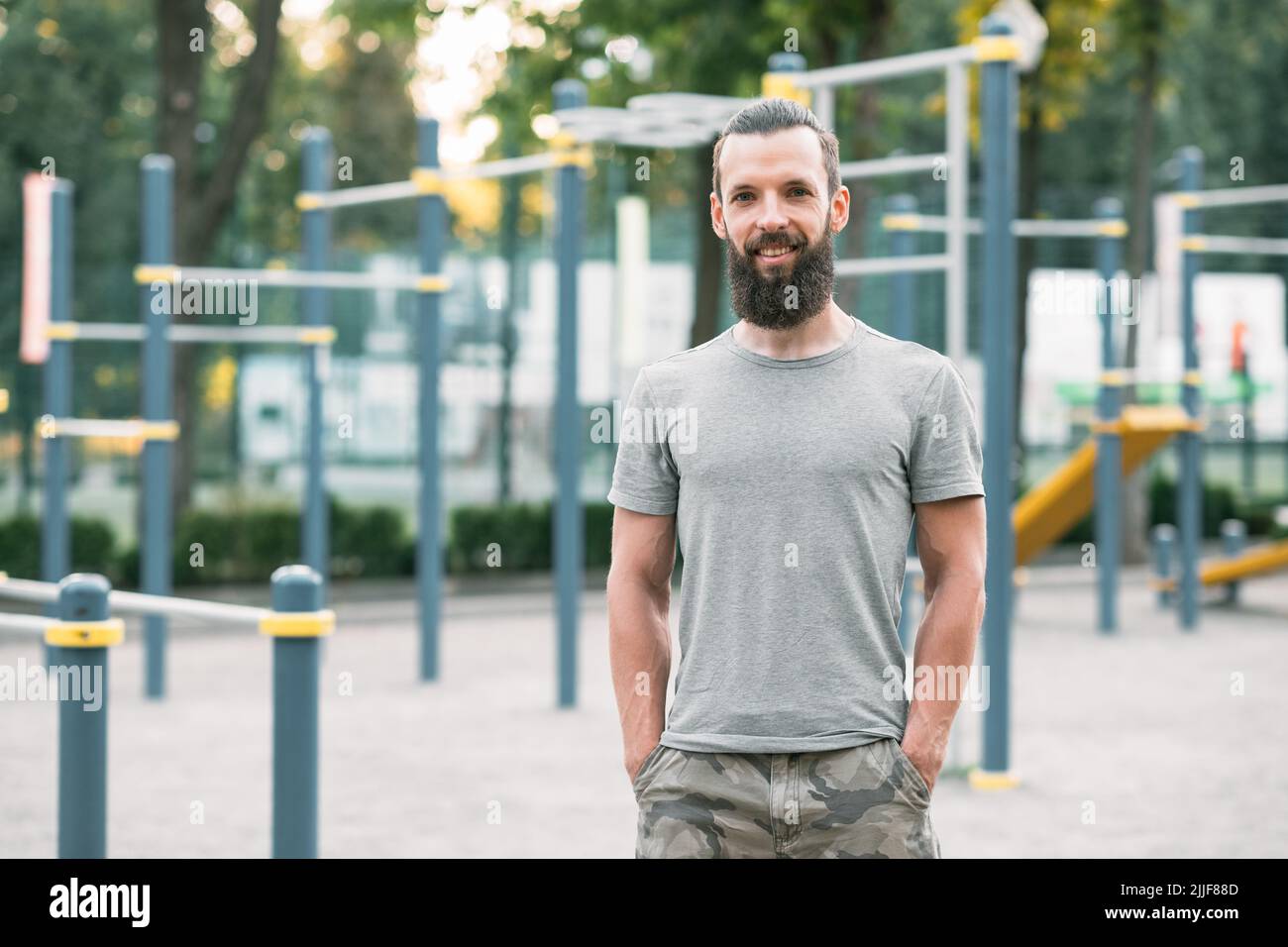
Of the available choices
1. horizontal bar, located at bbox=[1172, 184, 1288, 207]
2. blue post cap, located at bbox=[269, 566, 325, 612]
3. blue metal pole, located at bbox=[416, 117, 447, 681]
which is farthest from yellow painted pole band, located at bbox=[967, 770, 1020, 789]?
horizontal bar, located at bbox=[1172, 184, 1288, 207]

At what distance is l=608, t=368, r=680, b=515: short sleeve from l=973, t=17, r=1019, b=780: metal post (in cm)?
424

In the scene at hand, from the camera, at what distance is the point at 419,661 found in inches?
401

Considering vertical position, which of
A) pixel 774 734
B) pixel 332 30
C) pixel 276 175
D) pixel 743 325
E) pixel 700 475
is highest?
pixel 332 30

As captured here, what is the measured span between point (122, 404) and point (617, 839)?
504 inches

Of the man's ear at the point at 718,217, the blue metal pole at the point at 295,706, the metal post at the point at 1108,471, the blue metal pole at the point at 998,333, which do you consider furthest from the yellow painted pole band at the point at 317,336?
the man's ear at the point at 718,217

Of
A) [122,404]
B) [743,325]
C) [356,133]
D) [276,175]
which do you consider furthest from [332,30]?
[743,325]

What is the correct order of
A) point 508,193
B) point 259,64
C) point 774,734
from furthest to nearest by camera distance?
point 508,193 → point 259,64 → point 774,734

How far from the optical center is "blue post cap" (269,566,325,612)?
368 centimetres

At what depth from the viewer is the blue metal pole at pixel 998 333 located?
22.3 ft

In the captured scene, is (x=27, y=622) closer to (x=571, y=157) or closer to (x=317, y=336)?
(x=571, y=157)

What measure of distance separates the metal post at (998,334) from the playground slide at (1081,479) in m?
5.77

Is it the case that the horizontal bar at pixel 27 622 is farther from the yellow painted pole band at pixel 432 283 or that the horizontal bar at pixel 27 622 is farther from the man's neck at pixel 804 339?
the yellow painted pole band at pixel 432 283

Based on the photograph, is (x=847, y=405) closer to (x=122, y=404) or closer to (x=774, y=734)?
(x=774, y=734)

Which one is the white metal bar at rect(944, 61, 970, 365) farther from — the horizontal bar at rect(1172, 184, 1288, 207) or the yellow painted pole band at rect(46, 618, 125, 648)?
the horizontal bar at rect(1172, 184, 1288, 207)
